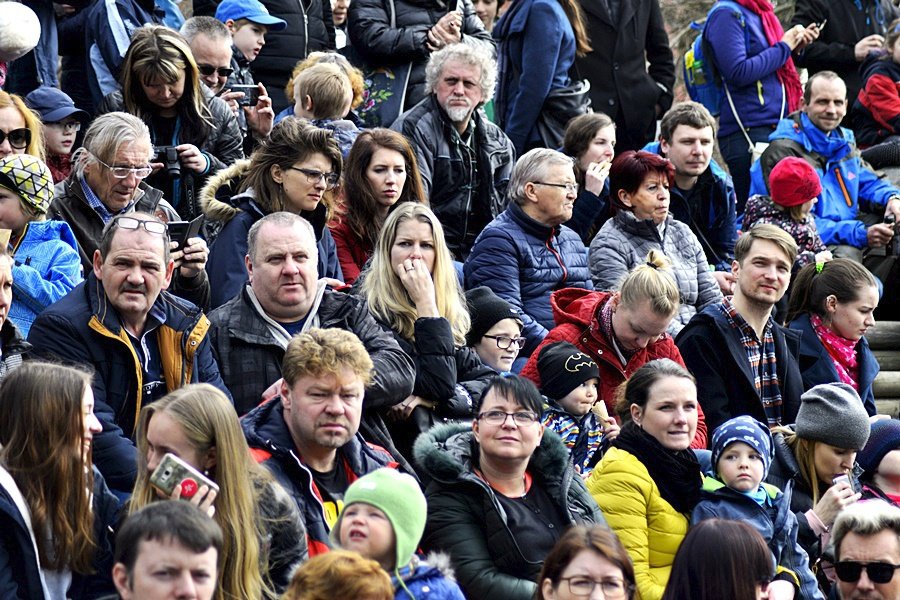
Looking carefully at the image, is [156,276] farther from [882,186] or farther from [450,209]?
[882,186]

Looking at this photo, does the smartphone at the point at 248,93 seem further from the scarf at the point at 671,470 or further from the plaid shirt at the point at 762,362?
the scarf at the point at 671,470

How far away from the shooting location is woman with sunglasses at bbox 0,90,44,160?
7625 millimetres

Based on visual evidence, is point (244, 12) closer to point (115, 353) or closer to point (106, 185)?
point (106, 185)

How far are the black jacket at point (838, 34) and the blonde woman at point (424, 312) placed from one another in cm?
683

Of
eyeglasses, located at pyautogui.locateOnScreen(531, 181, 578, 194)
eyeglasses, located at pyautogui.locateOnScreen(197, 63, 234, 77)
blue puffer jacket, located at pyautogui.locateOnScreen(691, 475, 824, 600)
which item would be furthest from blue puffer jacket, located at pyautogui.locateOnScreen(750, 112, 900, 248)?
blue puffer jacket, located at pyautogui.locateOnScreen(691, 475, 824, 600)

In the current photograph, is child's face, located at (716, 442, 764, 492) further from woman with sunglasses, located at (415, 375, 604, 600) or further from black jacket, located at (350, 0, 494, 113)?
black jacket, located at (350, 0, 494, 113)

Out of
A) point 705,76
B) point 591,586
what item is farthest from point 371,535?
point 705,76

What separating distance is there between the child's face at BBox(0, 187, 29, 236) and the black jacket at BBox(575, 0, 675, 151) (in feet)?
19.4

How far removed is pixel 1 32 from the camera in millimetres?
8984

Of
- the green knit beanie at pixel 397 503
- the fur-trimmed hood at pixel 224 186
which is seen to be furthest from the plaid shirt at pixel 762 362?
the green knit beanie at pixel 397 503

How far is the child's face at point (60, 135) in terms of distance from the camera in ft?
27.5

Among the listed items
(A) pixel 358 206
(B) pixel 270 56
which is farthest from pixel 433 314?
(B) pixel 270 56

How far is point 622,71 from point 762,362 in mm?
4217

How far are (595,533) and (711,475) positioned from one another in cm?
150
